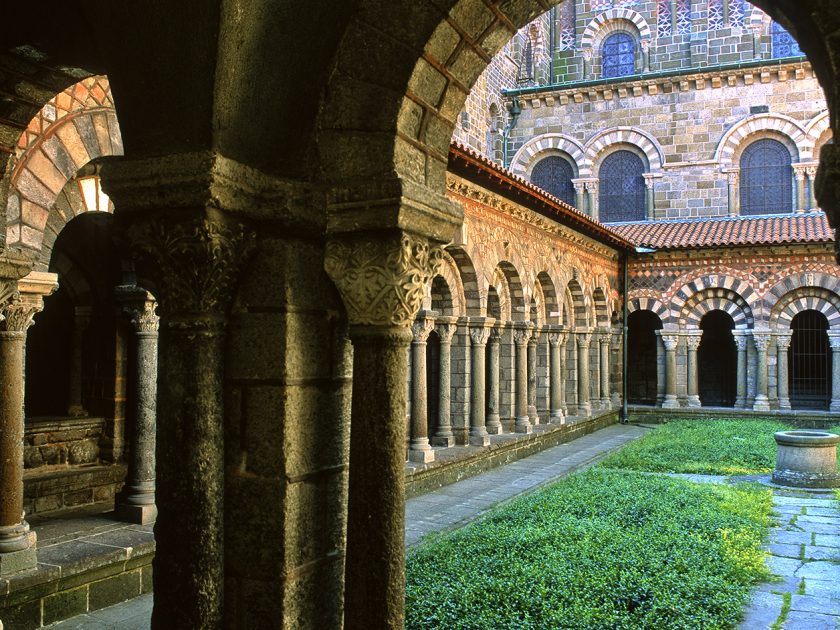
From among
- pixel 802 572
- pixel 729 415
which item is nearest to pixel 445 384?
pixel 802 572

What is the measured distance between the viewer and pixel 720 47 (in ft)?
72.8

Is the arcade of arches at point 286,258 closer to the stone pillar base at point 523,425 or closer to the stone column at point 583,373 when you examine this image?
the stone pillar base at point 523,425

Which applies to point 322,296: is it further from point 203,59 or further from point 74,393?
point 74,393

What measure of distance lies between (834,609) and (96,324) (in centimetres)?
791

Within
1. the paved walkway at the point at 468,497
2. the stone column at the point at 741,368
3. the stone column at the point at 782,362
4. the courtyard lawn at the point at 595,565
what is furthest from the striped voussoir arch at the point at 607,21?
the courtyard lawn at the point at 595,565

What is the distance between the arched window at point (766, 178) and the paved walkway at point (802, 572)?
13.4m

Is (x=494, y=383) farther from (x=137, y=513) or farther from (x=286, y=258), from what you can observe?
(x=286, y=258)

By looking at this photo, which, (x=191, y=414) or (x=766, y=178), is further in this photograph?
(x=766, y=178)

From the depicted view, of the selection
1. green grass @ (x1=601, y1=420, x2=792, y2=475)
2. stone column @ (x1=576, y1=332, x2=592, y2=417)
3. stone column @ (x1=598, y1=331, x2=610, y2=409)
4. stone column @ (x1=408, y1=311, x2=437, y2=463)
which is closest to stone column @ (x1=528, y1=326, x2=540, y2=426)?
green grass @ (x1=601, y1=420, x2=792, y2=475)

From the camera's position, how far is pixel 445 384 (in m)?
11.8

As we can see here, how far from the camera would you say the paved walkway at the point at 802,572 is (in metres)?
5.48

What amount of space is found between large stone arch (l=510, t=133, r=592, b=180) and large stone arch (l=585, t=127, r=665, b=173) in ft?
0.78

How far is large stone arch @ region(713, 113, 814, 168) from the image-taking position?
2070 cm

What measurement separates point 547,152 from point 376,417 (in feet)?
68.7
